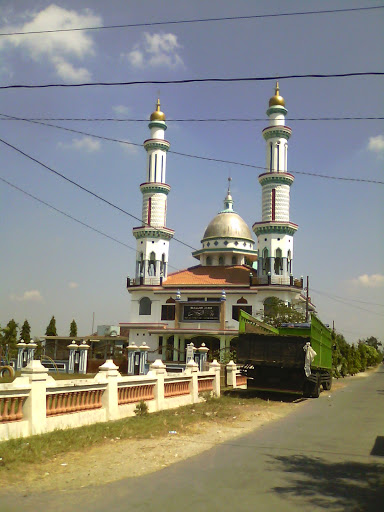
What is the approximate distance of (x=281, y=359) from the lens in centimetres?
1830

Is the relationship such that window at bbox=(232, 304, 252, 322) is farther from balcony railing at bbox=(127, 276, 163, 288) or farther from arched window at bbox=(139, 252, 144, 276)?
arched window at bbox=(139, 252, 144, 276)

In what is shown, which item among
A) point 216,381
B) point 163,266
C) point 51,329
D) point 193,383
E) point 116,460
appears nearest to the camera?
point 116,460

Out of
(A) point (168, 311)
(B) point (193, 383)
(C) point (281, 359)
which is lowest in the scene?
(B) point (193, 383)

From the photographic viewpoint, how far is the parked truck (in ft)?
59.5

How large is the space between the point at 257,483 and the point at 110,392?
6.17 m

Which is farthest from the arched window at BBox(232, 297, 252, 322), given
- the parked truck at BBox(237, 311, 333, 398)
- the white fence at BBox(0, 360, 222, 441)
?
the white fence at BBox(0, 360, 222, 441)

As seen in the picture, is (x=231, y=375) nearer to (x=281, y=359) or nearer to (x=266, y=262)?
(x=281, y=359)

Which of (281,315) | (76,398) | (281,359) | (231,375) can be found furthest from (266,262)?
(76,398)

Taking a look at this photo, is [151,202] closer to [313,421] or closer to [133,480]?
[313,421]

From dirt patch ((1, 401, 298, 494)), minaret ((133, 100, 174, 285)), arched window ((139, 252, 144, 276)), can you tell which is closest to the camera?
dirt patch ((1, 401, 298, 494))

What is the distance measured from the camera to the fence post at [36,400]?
9.70 m

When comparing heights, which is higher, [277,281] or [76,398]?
[277,281]

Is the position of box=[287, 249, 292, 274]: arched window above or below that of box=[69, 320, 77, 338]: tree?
above

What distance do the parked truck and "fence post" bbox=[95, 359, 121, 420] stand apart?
7.15m
